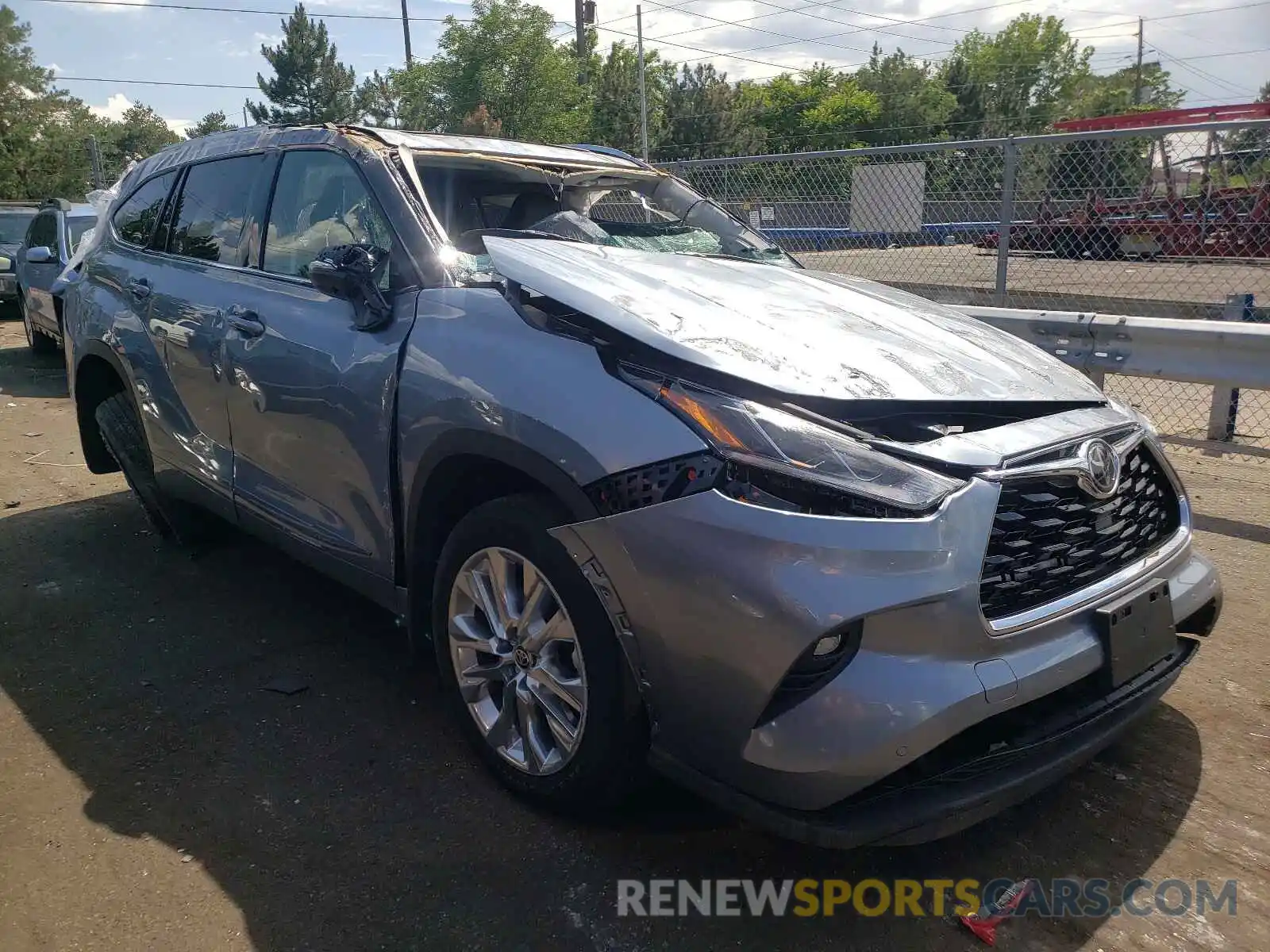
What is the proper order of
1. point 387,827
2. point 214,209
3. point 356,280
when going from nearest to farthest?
point 387,827 → point 356,280 → point 214,209

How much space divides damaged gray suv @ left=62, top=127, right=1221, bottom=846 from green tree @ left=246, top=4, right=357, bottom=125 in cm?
5813

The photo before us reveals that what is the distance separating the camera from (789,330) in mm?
2512

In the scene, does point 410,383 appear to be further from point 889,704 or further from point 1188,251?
point 1188,251

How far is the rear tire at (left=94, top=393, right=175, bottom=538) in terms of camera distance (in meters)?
4.70

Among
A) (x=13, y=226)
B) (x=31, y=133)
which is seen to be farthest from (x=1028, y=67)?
(x=13, y=226)

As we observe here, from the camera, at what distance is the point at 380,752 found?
2984mm

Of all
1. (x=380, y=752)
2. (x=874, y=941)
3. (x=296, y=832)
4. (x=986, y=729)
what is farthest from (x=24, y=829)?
(x=986, y=729)

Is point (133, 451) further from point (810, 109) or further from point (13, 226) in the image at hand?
point (810, 109)

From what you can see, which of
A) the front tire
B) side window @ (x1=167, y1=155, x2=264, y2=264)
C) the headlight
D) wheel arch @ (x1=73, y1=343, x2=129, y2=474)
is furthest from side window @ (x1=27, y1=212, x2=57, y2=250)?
the headlight

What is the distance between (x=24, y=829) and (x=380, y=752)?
3.17 ft

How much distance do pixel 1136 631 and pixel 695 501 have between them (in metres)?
1.16

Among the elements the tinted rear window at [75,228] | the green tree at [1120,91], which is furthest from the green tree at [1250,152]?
the green tree at [1120,91]

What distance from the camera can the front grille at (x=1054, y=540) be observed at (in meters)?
2.09

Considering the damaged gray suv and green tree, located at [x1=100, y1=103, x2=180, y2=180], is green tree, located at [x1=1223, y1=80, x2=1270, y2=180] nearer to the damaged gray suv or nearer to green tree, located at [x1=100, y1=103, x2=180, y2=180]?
the damaged gray suv
